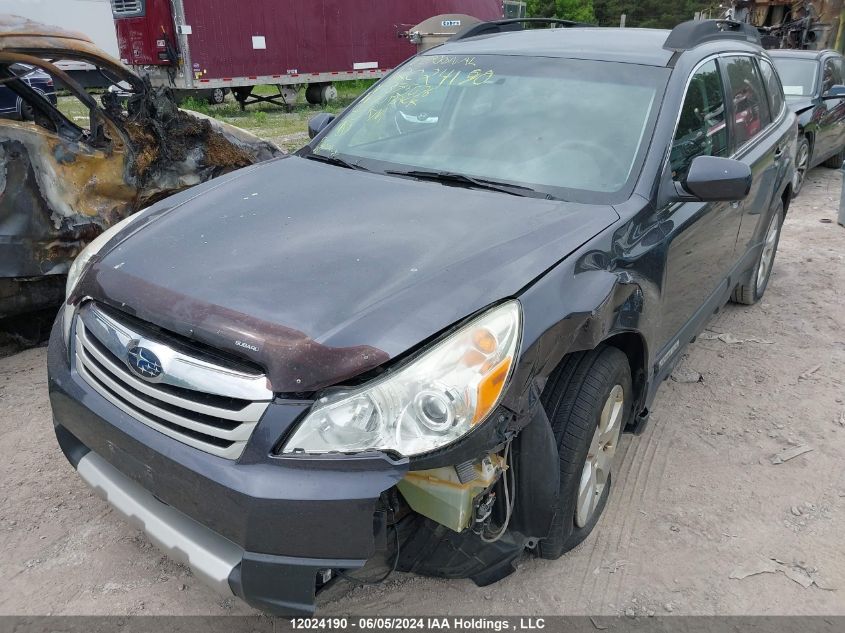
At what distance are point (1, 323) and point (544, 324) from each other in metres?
3.64

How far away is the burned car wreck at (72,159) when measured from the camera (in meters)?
3.71

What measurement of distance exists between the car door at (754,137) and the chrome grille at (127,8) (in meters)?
12.9

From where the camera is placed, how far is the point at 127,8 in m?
14.1

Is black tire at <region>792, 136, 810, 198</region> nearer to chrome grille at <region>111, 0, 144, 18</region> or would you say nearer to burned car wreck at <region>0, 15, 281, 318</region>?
burned car wreck at <region>0, 15, 281, 318</region>

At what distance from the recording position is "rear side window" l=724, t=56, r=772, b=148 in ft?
12.1

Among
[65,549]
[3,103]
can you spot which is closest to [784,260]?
[65,549]

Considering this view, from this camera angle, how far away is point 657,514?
114 inches

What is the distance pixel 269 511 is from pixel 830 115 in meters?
8.66

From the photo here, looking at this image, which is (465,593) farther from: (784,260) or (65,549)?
(784,260)

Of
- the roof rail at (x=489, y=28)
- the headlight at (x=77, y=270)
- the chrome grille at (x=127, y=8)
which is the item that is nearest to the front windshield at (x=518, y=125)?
the roof rail at (x=489, y=28)

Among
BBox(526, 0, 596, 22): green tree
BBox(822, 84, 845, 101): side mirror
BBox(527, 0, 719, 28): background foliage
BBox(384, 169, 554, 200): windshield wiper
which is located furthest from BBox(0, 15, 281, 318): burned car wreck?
BBox(527, 0, 719, 28): background foliage

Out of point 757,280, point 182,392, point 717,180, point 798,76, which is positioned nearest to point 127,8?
point 798,76

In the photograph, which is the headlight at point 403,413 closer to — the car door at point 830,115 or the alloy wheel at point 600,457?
the alloy wheel at point 600,457

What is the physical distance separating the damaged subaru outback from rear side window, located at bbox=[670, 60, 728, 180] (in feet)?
0.06
